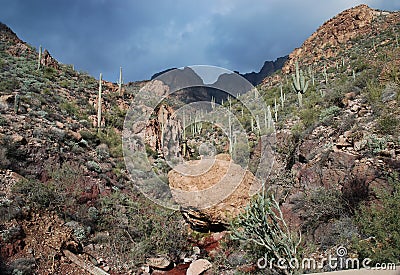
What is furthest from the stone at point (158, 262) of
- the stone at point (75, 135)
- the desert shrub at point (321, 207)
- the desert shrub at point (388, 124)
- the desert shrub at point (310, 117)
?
the stone at point (75, 135)

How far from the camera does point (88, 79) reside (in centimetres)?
2264

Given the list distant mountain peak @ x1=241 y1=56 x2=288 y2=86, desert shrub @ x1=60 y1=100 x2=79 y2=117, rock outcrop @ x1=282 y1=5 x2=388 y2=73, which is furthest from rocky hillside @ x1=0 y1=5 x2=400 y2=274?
distant mountain peak @ x1=241 y1=56 x2=288 y2=86

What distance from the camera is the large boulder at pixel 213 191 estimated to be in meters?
7.86

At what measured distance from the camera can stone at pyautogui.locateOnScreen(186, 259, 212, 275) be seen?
21.4 feet

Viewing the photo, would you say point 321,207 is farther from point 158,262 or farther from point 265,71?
point 265,71

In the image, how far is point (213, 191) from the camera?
794 centimetres

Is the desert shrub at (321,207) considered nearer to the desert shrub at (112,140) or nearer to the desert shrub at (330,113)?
the desert shrub at (330,113)

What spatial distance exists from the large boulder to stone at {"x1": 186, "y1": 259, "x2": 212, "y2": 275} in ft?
4.42

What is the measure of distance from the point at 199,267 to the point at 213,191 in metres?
2.01

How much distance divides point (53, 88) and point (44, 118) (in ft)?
16.8

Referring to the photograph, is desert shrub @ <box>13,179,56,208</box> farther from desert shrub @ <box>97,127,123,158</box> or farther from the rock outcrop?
the rock outcrop

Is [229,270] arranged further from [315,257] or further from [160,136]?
[160,136]

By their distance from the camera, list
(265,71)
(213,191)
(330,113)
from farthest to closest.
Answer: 1. (265,71)
2. (330,113)
3. (213,191)

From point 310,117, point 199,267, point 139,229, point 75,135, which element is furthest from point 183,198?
point 75,135
